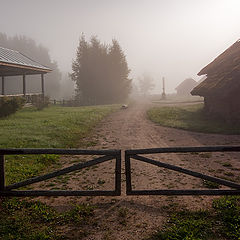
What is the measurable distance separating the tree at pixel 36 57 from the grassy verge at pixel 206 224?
6283 cm

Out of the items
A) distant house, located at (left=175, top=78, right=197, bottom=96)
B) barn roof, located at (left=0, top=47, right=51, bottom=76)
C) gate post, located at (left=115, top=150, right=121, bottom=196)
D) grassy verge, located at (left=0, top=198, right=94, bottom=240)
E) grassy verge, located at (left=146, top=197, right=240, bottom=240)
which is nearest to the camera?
grassy verge, located at (left=146, top=197, right=240, bottom=240)

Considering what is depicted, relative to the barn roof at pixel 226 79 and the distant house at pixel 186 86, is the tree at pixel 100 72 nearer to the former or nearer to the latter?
the barn roof at pixel 226 79

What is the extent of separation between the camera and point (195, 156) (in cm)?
820

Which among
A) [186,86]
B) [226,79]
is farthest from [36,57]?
[226,79]

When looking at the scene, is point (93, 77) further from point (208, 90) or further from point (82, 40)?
point (208, 90)

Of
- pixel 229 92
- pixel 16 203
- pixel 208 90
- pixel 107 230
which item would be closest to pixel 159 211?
pixel 107 230

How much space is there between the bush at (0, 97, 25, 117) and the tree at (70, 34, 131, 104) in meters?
24.8

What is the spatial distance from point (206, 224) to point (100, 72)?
1652 inches

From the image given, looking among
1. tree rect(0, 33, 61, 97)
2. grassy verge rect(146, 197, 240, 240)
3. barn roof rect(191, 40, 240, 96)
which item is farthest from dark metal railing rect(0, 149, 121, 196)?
tree rect(0, 33, 61, 97)

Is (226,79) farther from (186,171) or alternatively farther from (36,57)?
(36,57)

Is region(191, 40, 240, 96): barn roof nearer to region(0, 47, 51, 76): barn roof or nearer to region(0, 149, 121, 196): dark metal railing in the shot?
region(0, 149, 121, 196): dark metal railing

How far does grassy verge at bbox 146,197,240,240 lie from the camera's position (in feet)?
11.7

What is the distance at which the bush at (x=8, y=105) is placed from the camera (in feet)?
54.6

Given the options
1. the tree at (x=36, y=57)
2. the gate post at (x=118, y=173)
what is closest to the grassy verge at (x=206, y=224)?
the gate post at (x=118, y=173)
